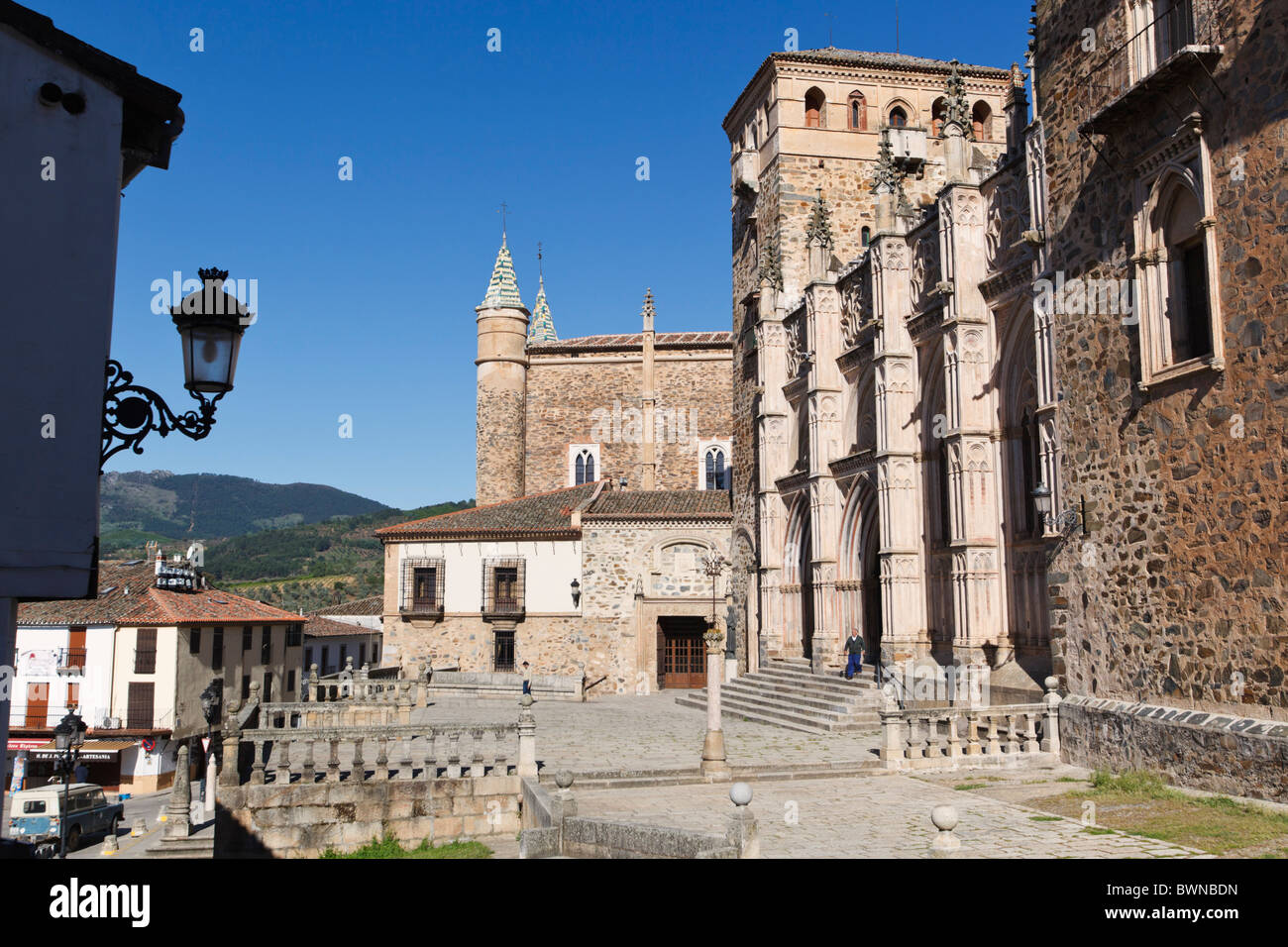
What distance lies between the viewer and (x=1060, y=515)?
1525 cm

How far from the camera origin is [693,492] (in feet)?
133

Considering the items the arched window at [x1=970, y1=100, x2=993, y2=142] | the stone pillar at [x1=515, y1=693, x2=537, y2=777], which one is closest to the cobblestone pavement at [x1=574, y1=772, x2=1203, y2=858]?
the stone pillar at [x1=515, y1=693, x2=537, y2=777]

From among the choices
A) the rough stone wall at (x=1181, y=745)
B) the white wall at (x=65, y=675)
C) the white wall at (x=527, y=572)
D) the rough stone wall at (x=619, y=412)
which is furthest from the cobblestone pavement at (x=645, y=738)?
the rough stone wall at (x=619, y=412)

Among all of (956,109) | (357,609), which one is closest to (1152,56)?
(956,109)

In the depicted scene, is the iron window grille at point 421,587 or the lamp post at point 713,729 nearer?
the lamp post at point 713,729

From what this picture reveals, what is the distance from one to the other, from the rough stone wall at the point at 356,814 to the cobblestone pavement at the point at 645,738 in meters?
1.20

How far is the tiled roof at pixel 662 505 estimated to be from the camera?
123 feet

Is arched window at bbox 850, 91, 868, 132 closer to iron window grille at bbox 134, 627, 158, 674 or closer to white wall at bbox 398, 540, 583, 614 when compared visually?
white wall at bbox 398, 540, 583, 614

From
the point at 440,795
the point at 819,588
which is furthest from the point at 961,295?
the point at 440,795
